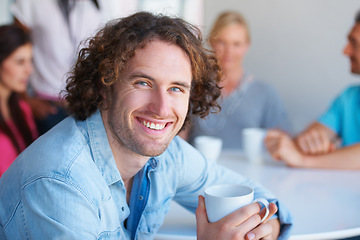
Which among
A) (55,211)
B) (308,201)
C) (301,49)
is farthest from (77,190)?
(301,49)

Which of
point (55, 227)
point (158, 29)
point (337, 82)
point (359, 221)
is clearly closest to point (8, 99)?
point (158, 29)

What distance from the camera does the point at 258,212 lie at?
2.97 feet

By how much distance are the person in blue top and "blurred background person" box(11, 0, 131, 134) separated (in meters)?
1.35

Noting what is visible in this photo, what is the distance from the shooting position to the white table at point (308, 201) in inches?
41.6

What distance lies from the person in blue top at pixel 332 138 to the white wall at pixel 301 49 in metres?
0.47

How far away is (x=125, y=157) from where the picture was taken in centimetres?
99

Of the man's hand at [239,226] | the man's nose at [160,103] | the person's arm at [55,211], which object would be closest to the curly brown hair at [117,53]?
the man's nose at [160,103]

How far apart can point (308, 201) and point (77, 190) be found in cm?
76

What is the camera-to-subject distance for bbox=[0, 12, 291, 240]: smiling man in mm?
796

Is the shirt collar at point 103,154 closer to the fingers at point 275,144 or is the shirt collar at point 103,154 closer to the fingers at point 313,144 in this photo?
the fingers at point 275,144

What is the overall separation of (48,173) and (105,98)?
0.99 ft

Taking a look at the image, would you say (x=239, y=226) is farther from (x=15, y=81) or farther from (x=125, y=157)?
(x=15, y=81)

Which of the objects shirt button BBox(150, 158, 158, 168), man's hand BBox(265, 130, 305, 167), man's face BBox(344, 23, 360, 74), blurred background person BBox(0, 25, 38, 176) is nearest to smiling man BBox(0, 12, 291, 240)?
shirt button BBox(150, 158, 158, 168)

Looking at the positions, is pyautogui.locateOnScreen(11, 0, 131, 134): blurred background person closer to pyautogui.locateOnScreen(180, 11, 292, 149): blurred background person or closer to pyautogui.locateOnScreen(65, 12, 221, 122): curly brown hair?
pyautogui.locateOnScreen(180, 11, 292, 149): blurred background person
